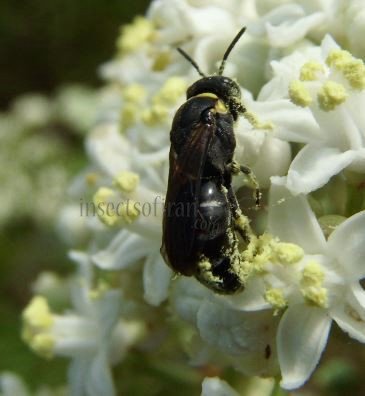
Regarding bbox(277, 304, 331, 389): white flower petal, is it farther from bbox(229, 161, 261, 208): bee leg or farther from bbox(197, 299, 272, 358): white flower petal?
bbox(229, 161, 261, 208): bee leg

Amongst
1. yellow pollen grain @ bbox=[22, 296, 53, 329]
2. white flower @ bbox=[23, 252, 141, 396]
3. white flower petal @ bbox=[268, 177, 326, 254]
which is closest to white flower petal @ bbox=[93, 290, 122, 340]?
white flower @ bbox=[23, 252, 141, 396]

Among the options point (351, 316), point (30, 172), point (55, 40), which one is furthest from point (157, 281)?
point (55, 40)

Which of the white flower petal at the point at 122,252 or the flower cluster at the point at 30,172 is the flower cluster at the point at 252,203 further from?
the flower cluster at the point at 30,172

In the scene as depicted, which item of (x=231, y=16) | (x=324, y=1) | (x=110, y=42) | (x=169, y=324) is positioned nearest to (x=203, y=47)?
(x=231, y=16)

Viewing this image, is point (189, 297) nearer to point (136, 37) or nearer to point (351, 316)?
point (351, 316)

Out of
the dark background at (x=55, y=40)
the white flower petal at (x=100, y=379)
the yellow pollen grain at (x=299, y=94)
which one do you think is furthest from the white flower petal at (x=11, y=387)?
the dark background at (x=55, y=40)

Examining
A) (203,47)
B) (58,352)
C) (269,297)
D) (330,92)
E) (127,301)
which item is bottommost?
(58,352)

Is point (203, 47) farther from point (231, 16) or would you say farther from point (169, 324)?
point (169, 324)
